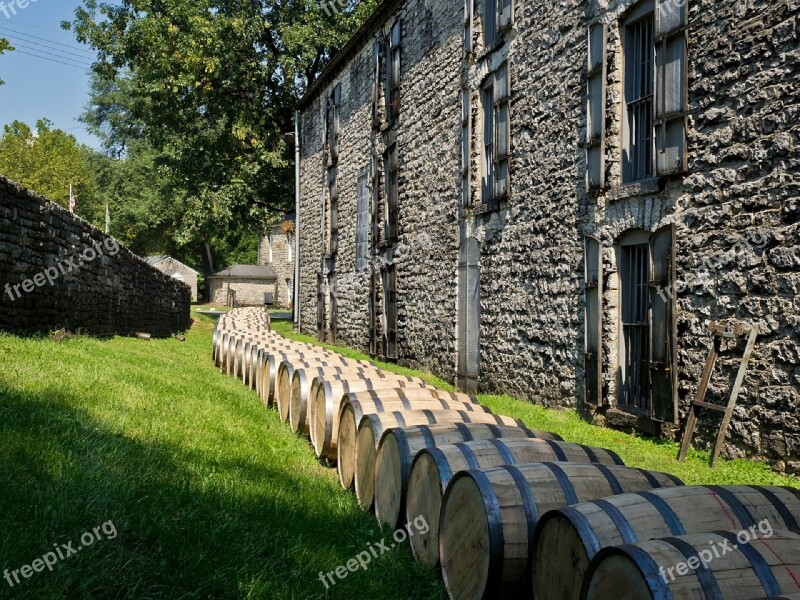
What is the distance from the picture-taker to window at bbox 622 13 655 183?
783 cm

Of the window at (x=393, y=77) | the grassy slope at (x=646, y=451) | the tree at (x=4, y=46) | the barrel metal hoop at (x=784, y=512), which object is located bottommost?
the grassy slope at (x=646, y=451)

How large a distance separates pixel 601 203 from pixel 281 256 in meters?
45.8

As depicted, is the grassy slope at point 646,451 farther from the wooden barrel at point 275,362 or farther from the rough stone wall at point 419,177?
the rough stone wall at point 419,177

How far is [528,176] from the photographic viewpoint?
9.90 metres

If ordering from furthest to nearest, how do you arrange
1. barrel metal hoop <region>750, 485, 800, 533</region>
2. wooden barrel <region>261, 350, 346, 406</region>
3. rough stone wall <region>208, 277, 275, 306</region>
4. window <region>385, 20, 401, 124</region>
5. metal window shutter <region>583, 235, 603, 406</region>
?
rough stone wall <region>208, 277, 275, 306</region>
window <region>385, 20, 401, 124</region>
wooden barrel <region>261, 350, 346, 406</region>
metal window shutter <region>583, 235, 603, 406</region>
barrel metal hoop <region>750, 485, 800, 533</region>

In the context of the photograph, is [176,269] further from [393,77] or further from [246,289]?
[393,77]

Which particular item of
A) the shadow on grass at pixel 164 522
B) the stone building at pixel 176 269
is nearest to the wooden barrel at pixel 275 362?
the shadow on grass at pixel 164 522

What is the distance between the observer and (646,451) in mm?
6965

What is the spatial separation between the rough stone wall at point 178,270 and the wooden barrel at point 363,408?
54118 millimetres

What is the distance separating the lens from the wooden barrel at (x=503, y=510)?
3.04 m

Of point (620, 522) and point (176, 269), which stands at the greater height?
point (176, 269)

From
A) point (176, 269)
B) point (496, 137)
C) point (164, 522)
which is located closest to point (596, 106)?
point (496, 137)
